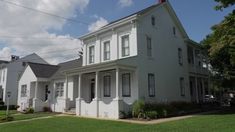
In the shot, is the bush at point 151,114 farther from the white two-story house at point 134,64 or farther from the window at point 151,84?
the window at point 151,84

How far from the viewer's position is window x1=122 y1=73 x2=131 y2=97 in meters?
18.3

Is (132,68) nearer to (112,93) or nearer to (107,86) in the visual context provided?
(112,93)

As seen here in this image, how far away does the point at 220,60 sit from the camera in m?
24.2

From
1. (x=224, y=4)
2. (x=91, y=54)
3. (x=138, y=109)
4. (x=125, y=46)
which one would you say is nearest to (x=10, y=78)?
(x=91, y=54)

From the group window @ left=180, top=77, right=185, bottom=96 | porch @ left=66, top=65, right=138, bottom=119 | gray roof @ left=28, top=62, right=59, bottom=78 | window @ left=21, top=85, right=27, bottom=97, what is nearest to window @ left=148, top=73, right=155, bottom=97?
porch @ left=66, top=65, right=138, bottom=119

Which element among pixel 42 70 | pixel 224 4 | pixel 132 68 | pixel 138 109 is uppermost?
pixel 224 4

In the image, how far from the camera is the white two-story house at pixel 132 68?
58.9 ft

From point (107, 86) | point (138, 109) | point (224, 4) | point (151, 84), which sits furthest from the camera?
point (107, 86)

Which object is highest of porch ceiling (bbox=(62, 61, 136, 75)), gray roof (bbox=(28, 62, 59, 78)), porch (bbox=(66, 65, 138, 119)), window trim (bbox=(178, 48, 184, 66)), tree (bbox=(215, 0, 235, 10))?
tree (bbox=(215, 0, 235, 10))

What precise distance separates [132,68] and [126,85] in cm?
157

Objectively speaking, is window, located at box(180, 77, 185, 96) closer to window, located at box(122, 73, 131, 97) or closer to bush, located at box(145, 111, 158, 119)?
window, located at box(122, 73, 131, 97)

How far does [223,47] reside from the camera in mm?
18500

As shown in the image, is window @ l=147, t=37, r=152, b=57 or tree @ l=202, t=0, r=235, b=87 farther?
window @ l=147, t=37, r=152, b=57

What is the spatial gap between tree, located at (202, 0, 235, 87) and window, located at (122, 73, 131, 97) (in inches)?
272
